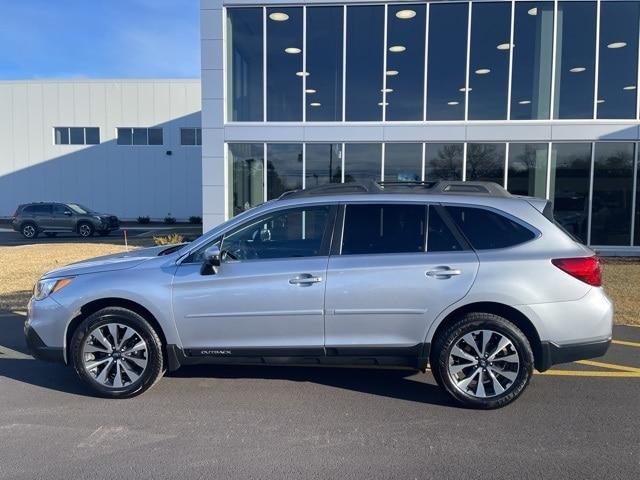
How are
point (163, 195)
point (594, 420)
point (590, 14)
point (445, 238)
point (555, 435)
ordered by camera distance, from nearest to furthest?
point (555, 435) < point (594, 420) < point (445, 238) < point (590, 14) < point (163, 195)

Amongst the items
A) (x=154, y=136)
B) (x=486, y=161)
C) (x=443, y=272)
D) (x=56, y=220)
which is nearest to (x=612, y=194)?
(x=486, y=161)

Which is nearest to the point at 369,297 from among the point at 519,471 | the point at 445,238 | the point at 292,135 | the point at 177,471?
the point at 445,238

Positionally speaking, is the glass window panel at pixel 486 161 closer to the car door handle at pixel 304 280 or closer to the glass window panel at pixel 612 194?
the glass window panel at pixel 612 194

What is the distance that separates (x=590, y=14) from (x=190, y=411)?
14858mm

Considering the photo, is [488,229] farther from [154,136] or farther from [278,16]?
[154,136]

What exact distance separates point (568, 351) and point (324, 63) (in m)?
12.5

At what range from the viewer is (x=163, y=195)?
108 ft

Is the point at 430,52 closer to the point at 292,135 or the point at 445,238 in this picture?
the point at 292,135

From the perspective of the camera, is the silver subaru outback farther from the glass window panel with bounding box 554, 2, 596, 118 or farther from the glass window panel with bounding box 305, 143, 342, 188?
the glass window panel with bounding box 554, 2, 596, 118

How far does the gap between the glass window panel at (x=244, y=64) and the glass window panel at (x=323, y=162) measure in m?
1.84

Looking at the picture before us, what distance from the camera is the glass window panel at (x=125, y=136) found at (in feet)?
106

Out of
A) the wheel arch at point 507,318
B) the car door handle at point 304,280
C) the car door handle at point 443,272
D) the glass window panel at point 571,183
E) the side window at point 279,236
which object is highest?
the glass window panel at point 571,183

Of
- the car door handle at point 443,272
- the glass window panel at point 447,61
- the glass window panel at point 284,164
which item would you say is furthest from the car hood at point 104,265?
the glass window panel at point 447,61

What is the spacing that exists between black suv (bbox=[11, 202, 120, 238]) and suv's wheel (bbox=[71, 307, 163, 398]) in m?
20.0
